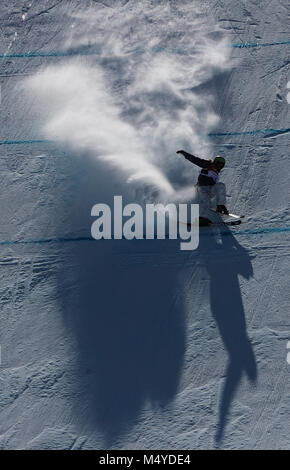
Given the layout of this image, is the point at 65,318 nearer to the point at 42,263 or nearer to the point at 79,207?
the point at 42,263

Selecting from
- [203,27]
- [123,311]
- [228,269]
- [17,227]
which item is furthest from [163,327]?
[203,27]

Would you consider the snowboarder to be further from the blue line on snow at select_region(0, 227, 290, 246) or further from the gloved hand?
the blue line on snow at select_region(0, 227, 290, 246)

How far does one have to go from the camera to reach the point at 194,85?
27.5 ft

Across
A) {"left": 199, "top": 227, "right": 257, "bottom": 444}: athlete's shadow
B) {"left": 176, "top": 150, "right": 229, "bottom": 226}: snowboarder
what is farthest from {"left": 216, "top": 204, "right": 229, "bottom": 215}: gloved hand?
{"left": 199, "top": 227, "right": 257, "bottom": 444}: athlete's shadow

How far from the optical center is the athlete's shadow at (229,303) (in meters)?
6.07

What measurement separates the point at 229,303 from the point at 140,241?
1241 millimetres

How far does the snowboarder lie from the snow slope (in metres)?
0.24

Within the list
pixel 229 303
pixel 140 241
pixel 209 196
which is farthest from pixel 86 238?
pixel 229 303

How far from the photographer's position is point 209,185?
705 cm

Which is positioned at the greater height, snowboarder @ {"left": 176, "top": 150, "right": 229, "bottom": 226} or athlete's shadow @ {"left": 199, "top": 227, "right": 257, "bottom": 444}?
snowboarder @ {"left": 176, "top": 150, "right": 229, "bottom": 226}

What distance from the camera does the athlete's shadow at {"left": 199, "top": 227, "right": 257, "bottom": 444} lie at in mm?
6070

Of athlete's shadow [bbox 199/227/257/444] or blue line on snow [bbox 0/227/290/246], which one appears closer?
athlete's shadow [bbox 199/227/257/444]

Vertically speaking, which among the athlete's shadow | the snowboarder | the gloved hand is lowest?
the athlete's shadow

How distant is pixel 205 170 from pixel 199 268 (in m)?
1.10
